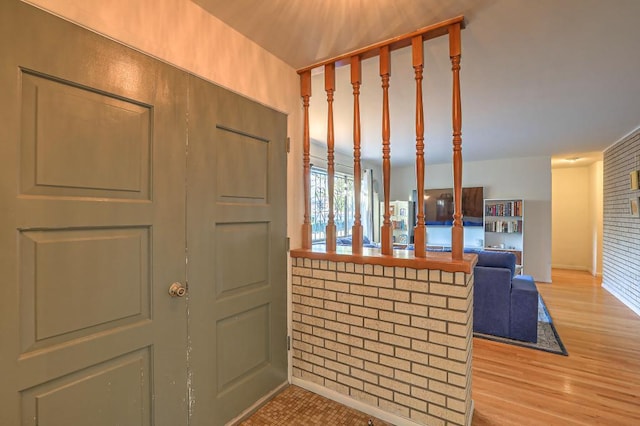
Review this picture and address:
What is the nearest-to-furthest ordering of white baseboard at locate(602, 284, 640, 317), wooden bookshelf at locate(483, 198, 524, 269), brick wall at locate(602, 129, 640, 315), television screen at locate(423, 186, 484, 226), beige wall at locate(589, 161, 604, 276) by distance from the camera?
white baseboard at locate(602, 284, 640, 317) → brick wall at locate(602, 129, 640, 315) → wooden bookshelf at locate(483, 198, 524, 269) → beige wall at locate(589, 161, 604, 276) → television screen at locate(423, 186, 484, 226)

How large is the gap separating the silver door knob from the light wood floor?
190 cm

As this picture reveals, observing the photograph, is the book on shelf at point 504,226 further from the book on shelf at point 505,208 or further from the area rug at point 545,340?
the area rug at point 545,340

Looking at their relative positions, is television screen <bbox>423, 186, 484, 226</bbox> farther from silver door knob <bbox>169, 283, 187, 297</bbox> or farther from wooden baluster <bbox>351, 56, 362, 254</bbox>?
silver door knob <bbox>169, 283, 187, 297</bbox>

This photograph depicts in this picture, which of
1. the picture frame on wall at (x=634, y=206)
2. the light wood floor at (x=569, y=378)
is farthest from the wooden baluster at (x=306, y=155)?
the picture frame on wall at (x=634, y=206)

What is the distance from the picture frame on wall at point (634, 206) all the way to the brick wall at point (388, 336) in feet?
13.0

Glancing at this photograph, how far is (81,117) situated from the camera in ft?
3.89

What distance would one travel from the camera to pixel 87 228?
47.3 inches

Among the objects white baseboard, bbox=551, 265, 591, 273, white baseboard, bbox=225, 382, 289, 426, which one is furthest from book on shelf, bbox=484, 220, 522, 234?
white baseboard, bbox=225, 382, 289, 426

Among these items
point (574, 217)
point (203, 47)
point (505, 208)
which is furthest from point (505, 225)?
point (203, 47)

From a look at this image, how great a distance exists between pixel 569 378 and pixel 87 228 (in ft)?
10.9

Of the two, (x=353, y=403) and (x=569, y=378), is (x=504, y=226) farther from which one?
(x=353, y=403)

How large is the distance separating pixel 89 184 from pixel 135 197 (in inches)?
7.0

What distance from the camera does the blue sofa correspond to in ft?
10.1

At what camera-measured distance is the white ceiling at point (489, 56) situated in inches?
65.3
